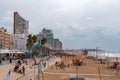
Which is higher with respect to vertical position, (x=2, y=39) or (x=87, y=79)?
(x=2, y=39)

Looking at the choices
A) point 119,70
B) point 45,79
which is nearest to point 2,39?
point 119,70

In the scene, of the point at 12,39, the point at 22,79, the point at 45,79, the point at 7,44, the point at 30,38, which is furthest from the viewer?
the point at 12,39

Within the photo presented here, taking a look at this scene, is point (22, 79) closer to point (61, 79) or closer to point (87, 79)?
point (61, 79)

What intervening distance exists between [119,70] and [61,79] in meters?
17.2

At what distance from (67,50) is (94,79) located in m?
154

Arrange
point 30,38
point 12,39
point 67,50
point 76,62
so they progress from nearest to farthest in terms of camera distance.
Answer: point 76,62 → point 30,38 → point 12,39 → point 67,50

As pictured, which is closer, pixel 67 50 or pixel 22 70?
pixel 22 70

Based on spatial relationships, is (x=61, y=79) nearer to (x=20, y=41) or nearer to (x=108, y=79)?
(x=108, y=79)

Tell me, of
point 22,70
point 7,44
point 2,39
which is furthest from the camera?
point 7,44

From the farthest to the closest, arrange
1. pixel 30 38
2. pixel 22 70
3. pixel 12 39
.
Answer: pixel 12 39 → pixel 30 38 → pixel 22 70

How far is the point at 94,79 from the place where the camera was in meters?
33.8

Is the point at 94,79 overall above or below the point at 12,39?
below

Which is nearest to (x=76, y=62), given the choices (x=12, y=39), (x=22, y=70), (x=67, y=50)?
(x=22, y=70)

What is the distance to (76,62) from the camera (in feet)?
216
